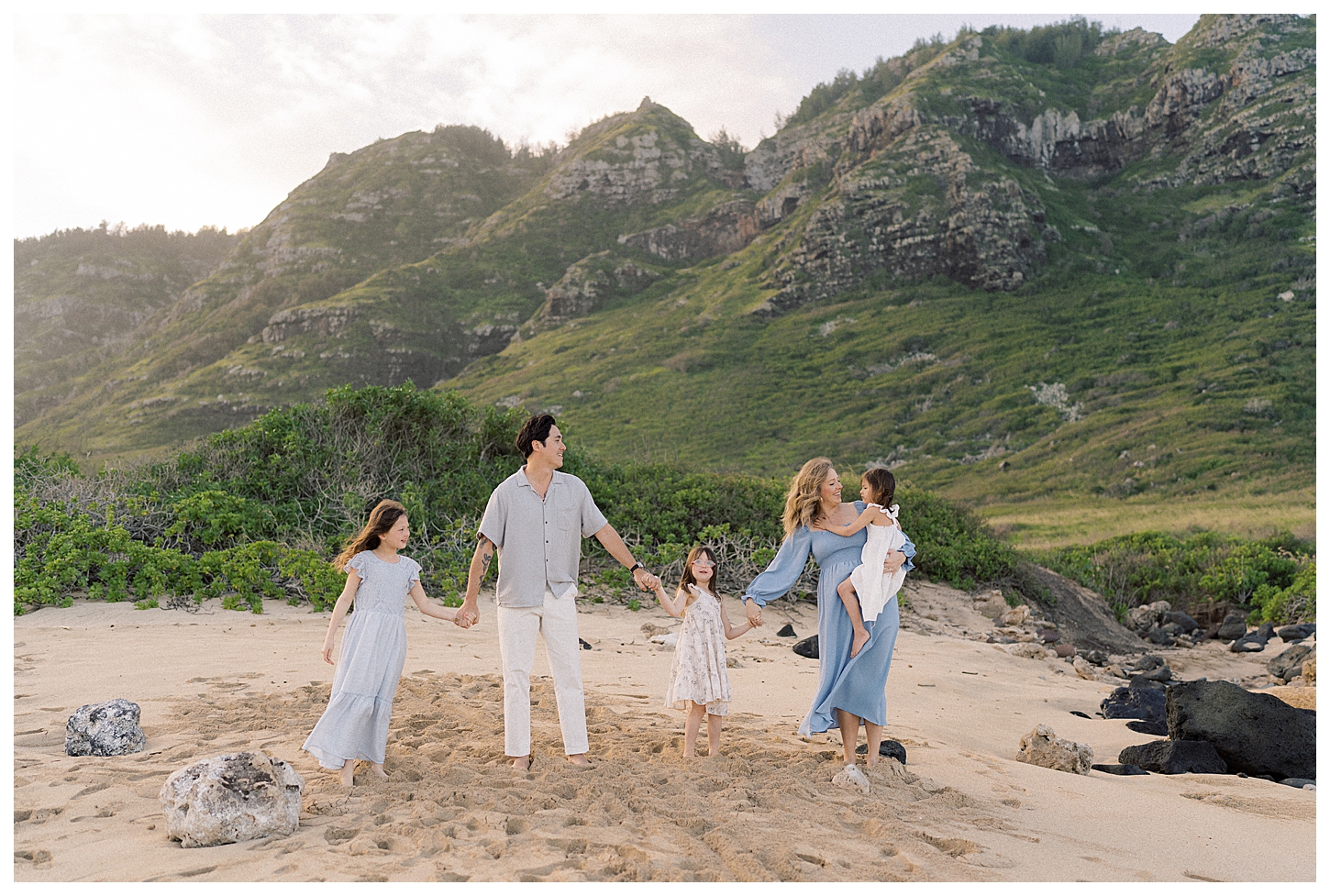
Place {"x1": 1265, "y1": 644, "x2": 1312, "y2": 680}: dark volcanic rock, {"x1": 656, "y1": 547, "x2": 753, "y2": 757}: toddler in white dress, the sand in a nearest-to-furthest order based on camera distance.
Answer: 1. the sand
2. {"x1": 656, "y1": 547, "x2": 753, "y2": 757}: toddler in white dress
3. {"x1": 1265, "y1": 644, "x2": 1312, "y2": 680}: dark volcanic rock

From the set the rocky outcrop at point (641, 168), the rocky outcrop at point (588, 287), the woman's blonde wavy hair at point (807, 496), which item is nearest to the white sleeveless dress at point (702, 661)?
the woman's blonde wavy hair at point (807, 496)

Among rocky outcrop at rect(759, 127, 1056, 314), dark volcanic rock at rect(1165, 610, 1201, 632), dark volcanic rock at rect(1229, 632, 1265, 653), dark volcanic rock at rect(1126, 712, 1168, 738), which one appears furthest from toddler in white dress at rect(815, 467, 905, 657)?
rocky outcrop at rect(759, 127, 1056, 314)

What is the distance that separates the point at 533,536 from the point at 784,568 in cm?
155

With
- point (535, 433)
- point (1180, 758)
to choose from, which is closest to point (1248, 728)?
point (1180, 758)

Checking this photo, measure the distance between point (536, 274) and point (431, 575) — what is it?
7141cm

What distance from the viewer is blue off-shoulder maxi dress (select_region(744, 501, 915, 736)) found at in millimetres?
4570

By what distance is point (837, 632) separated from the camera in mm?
4695

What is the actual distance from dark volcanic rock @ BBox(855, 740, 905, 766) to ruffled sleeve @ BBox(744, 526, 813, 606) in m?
1.11

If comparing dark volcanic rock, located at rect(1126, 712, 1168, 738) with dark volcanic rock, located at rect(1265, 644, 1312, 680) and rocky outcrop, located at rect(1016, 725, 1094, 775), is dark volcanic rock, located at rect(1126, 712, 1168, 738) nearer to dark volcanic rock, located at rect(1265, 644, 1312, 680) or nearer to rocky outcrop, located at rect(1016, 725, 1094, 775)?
rocky outcrop, located at rect(1016, 725, 1094, 775)

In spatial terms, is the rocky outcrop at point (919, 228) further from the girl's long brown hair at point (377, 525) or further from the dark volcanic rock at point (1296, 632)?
the girl's long brown hair at point (377, 525)

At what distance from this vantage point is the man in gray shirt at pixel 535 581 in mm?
4395

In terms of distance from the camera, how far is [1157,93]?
65.2 m

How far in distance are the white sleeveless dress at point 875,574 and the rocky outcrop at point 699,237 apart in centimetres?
7526
